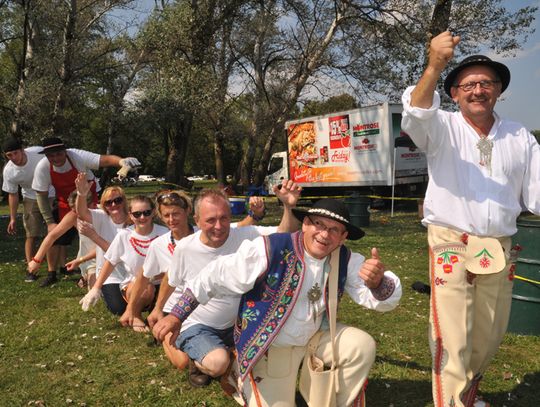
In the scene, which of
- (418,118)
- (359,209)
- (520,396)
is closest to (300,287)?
(418,118)

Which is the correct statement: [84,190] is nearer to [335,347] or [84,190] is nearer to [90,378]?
[90,378]

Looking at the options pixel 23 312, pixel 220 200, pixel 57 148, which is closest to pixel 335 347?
pixel 220 200

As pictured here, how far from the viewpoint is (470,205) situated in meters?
2.49

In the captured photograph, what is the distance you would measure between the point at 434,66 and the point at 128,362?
3344 millimetres

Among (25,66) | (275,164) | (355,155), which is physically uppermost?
(25,66)

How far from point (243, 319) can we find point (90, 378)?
1.75m

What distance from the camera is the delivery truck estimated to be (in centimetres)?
1538

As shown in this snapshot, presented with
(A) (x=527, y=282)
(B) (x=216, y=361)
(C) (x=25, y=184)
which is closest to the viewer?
(B) (x=216, y=361)

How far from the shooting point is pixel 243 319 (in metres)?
2.76

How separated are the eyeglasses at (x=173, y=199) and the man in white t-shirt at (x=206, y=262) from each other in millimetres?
576

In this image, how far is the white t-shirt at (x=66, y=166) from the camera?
20.5ft

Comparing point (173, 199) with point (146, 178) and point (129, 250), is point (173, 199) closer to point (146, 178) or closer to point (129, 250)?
point (129, 250)

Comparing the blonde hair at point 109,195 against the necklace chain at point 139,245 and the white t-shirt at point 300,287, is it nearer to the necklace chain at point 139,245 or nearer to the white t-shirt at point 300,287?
the necklace chain at point 139,245

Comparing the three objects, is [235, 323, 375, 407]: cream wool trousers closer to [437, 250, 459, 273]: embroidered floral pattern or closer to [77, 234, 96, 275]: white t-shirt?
[437, 250, 459, 273]: embroidered floral pattern
